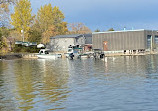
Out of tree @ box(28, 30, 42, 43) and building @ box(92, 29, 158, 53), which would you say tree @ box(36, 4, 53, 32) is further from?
building @ box(92, 29, 158, 53)

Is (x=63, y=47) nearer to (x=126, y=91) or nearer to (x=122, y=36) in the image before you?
(x=122, y=36)

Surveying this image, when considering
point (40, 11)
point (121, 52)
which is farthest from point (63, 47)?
point (40, 11)

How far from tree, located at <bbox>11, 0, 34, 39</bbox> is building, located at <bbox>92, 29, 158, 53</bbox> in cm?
2184

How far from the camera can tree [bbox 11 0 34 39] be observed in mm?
90812

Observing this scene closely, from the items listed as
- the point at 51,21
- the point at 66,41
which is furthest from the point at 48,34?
the point at 51,21

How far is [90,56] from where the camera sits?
7438 centimetres

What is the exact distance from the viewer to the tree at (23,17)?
3575 inches

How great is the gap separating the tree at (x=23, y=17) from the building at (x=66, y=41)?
9200mm

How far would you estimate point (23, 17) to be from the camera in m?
91.7

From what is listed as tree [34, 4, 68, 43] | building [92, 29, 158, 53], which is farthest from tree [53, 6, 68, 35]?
building [92, 29, 158, 53]

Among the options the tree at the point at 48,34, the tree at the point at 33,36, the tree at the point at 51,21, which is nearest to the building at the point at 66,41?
the tree at the point at 48,34

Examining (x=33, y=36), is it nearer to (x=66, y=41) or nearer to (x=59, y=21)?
(x=66, y=41)

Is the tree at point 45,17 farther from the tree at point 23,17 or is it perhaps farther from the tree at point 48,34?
the tree at point 23,17

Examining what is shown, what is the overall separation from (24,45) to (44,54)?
12558 mm
